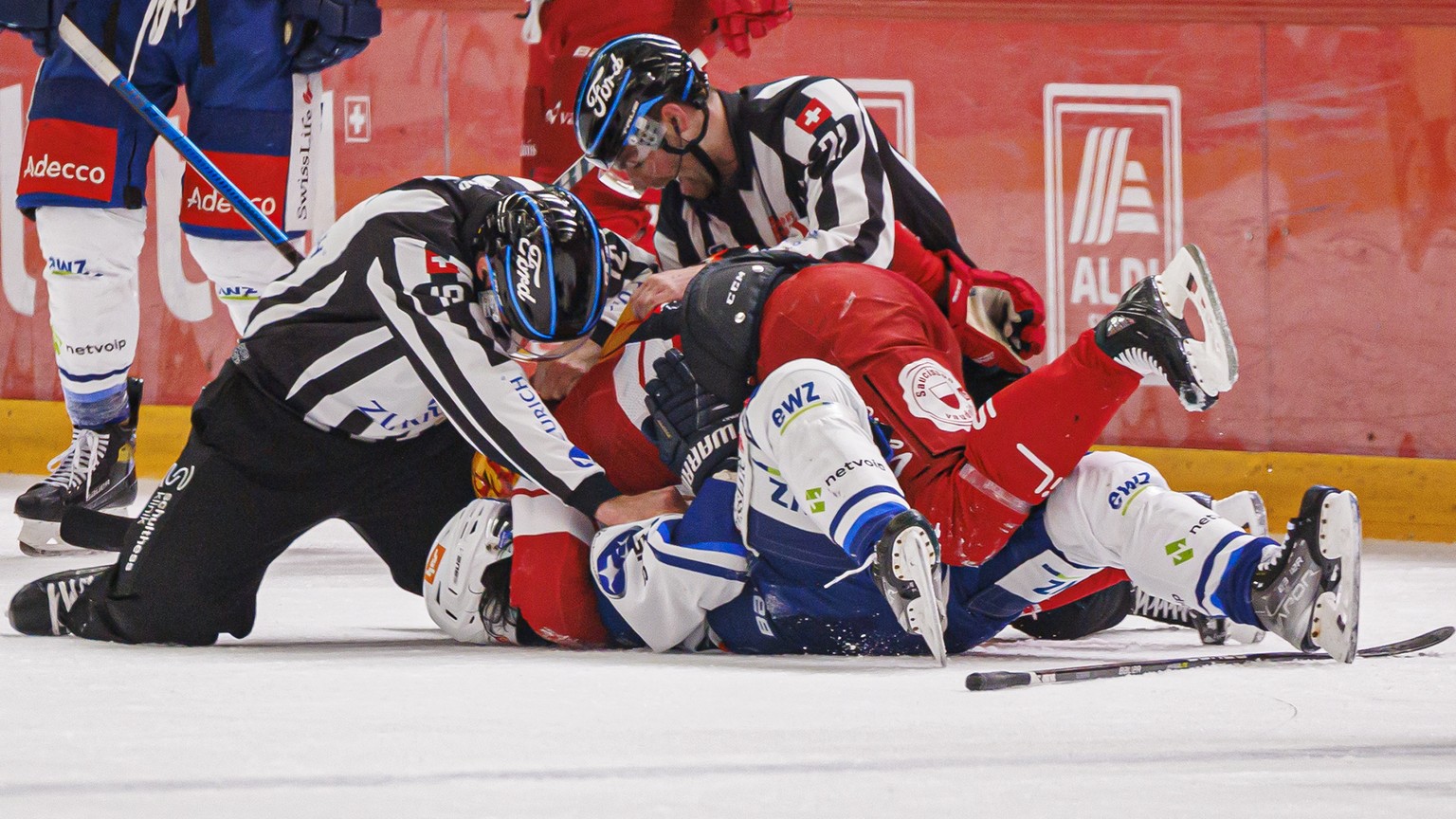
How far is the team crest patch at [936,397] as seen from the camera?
2.20 metres

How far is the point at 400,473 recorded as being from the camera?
9.02 ft

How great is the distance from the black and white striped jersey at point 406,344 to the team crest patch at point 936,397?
0.44 m

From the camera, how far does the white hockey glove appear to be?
246 cm

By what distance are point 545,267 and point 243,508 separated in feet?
2.19

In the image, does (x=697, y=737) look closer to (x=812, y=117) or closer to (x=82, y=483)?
(x=812, y=117)

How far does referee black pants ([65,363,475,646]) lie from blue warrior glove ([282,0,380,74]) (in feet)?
3.73

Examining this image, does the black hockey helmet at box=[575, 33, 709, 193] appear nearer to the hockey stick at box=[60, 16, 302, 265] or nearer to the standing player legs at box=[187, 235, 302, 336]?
the hockey stick at box=[60, 16, 302, 265]

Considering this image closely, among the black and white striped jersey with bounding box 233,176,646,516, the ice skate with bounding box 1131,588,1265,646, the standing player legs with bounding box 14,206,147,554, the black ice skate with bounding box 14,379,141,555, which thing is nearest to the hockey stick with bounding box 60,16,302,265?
the standing player legs with bounding box 14,206,147,554

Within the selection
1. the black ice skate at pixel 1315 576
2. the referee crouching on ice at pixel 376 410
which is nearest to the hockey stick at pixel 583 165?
the referee crouching on ice at pixel 376 410

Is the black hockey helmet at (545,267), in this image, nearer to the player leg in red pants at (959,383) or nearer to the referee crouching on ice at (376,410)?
the referee crouching on ice at (376,410)

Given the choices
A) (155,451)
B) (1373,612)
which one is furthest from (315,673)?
(155,451)

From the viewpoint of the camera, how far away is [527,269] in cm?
234

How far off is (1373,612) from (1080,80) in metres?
1.88

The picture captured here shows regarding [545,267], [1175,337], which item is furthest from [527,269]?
[1175,337]
